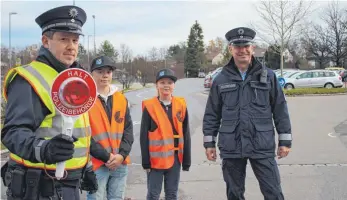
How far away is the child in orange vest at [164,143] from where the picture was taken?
4555 mm

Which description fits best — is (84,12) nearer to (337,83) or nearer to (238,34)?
(238,34)

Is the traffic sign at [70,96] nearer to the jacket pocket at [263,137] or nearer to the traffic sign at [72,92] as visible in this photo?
the traffic sign at [72,92]

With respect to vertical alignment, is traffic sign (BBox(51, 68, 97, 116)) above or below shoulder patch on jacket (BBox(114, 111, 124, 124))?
above

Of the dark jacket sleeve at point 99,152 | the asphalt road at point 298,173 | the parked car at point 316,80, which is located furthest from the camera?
the parked car at point 316,80

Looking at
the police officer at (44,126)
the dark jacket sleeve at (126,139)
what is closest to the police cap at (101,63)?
the dark jacket sleeve at (126,139)

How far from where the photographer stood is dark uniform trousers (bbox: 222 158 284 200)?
13.1ft

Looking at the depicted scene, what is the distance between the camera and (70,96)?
7.79ft

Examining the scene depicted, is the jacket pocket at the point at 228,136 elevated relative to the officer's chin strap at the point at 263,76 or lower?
lower

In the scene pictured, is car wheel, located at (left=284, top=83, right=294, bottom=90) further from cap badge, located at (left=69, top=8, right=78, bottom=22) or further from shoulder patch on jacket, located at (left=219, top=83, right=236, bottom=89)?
cap badge, located at (left=69, top=8, right=78, bottom=22)

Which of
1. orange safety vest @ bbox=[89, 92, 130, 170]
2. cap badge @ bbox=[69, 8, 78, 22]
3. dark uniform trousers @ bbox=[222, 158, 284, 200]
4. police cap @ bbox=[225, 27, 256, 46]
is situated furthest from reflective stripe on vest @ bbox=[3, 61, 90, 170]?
police cap @ bbox=[225, 27, 256, 46]

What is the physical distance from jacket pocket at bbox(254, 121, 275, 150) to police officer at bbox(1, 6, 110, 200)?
72.6 inches

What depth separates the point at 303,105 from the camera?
18344mm

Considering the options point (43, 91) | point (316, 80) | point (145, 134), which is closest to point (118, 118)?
point (145, 134)

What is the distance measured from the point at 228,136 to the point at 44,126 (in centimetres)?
210
